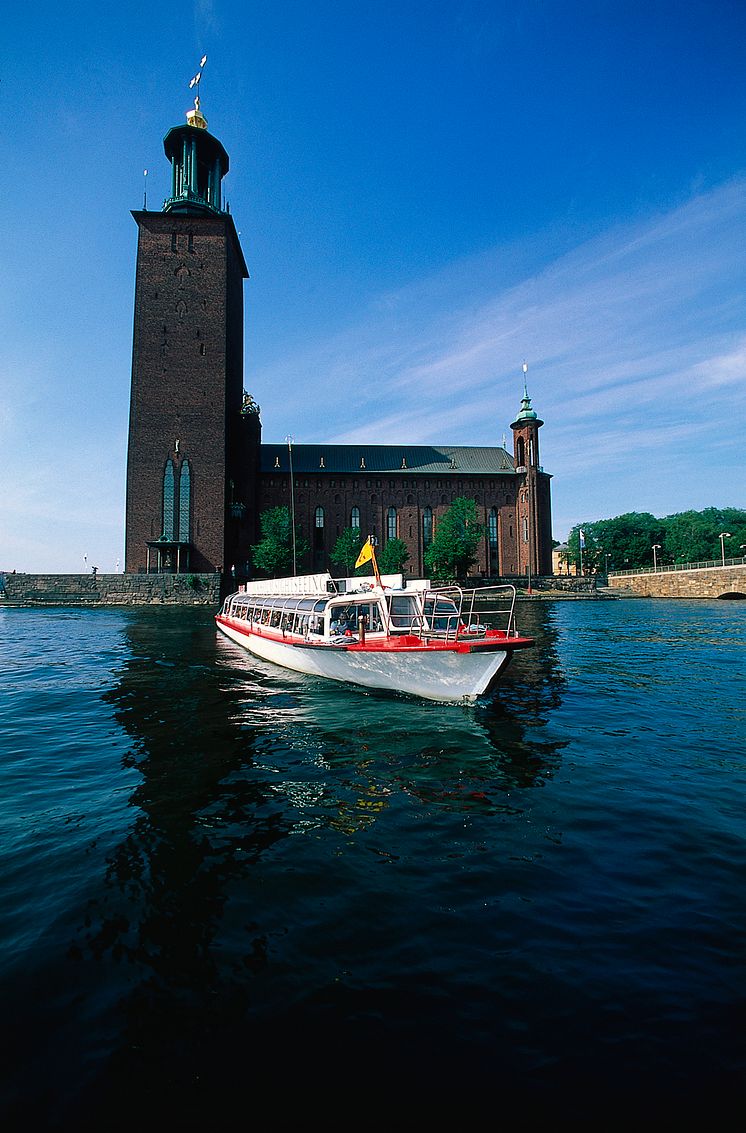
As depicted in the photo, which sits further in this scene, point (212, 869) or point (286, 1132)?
point (212, 869)

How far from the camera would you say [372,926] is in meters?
5.36

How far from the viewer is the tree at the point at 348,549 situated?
284 ft

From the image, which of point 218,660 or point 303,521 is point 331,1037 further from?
point 303,521

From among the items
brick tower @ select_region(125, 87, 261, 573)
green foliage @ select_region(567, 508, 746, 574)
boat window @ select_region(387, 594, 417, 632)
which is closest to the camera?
boat window @ select_region(387, 594, 417, 632)

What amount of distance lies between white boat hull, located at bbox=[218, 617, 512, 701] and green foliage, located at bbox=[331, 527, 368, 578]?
223 feet

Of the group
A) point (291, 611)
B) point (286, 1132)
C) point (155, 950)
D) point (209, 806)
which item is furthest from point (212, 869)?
point (291, 611)

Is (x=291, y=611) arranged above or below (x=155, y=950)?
above

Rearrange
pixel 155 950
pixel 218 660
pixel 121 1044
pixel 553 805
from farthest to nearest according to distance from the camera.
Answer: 1. pixel 218 660
2. pixel 553 805
3. pixel 155 950
4. pixel 121 1044

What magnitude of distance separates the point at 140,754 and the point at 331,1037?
813 centimetres

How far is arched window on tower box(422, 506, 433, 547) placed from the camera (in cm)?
9550

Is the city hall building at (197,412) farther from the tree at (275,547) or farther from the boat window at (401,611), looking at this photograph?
the boat window at (401,611)

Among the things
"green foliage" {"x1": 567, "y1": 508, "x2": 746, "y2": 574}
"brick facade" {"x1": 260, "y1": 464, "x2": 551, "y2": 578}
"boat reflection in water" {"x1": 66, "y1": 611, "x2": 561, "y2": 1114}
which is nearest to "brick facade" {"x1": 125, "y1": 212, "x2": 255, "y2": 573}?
"brick facade" {"x1": 260, "y1": 464, "x2": 551, "y2": 578}

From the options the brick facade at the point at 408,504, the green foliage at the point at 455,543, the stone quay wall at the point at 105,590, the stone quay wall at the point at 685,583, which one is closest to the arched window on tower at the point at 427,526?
the brick facade at the point at 408,504

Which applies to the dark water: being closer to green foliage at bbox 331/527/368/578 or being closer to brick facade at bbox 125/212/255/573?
brick facade at bbox 125/212/255/573
